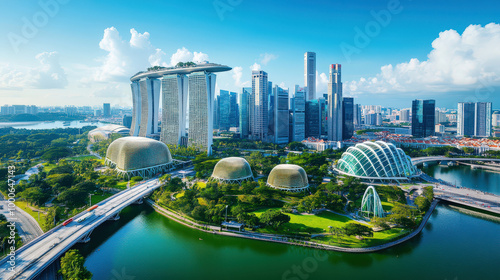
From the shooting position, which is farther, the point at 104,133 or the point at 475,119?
the point at 475,119

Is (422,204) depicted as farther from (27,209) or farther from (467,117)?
(467,117)

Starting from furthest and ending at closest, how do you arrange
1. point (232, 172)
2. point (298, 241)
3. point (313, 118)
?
1. point (313, 118)
2. point (232, 172)
3. point (298, 241)

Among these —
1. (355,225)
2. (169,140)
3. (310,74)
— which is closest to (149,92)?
(169,140)

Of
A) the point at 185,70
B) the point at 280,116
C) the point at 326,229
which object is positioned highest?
the point at 185,70

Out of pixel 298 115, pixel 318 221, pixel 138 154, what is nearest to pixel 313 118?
pixel 298 115

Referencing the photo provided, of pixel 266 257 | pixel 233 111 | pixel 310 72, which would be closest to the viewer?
pixel 266 257

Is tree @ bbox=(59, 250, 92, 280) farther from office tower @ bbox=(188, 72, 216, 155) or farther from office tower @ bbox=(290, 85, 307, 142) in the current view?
office tower @ bbox=(290, 85, 307, 142)

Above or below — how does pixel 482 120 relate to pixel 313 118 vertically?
below

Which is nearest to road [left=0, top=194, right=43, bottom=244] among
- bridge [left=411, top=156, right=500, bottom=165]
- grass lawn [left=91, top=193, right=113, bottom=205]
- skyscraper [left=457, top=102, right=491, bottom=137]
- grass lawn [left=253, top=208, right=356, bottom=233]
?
grass lawn [left=91, top=193, right=113, bottom=205]
